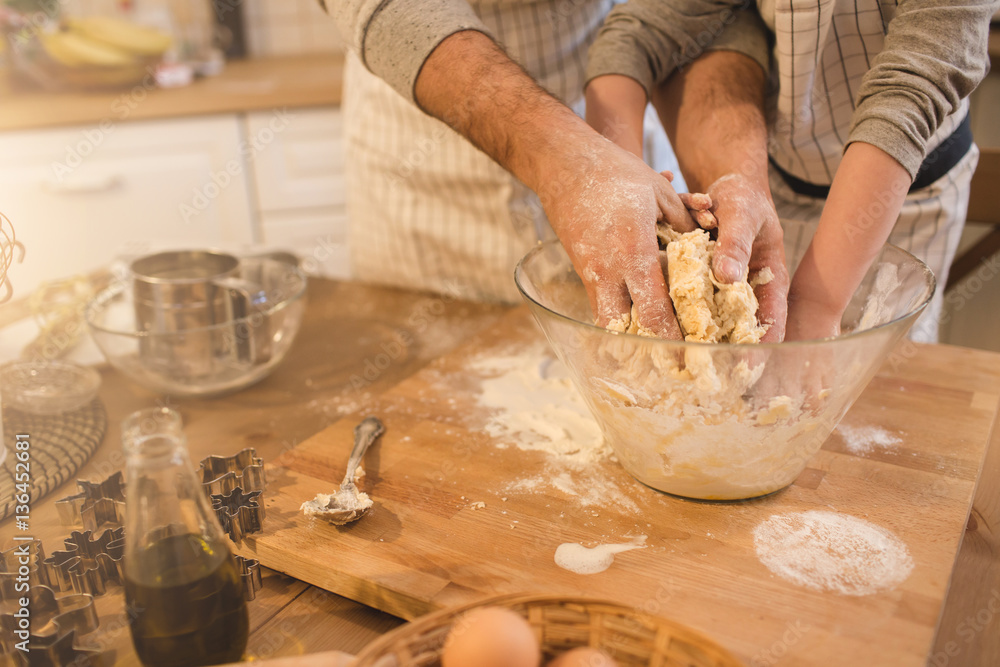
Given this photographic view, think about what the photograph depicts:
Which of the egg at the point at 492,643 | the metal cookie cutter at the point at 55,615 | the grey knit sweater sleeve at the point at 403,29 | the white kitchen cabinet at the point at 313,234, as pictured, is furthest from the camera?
the white kitchen cabinet at the point at 313,234

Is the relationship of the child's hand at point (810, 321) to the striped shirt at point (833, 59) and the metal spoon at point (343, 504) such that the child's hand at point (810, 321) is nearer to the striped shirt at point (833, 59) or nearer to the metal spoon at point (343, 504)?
the striped shirt at point (833, 59)

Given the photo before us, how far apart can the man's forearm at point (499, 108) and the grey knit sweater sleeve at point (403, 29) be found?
0.01m

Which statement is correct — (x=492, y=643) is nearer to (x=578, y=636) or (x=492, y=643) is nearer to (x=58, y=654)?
(x=578, y=636)

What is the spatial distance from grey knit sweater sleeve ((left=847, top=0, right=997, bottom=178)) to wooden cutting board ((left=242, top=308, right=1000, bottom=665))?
1.07ft

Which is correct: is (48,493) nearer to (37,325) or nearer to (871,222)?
(37,325)

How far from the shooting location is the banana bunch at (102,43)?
89.3 inches

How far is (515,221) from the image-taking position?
1499 mm

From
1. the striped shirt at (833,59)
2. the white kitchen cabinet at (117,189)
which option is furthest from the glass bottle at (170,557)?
the white kitchen cabinet at (117,189)

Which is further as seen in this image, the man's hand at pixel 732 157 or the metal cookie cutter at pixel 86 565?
the man's hand at pixel 732 157

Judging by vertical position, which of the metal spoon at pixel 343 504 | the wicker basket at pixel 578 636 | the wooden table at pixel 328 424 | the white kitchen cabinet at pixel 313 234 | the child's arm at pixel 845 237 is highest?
the child's arm at pixel 845 237

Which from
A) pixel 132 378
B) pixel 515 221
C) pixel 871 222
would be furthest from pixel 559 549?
pixel 515 221

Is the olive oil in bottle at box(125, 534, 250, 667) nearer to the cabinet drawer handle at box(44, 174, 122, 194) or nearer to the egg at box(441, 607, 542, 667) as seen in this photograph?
the egg at box(441, 607, 542, 667)

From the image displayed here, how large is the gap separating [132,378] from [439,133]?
73 cm

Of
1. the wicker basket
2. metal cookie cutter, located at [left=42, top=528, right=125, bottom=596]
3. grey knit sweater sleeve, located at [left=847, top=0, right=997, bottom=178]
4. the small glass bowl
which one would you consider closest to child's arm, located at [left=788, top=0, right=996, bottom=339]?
grey knit sweater sleeve, located at [left=847, top=0, right=997, bottom=178]
